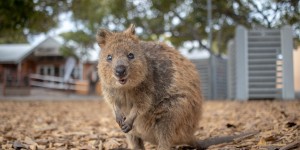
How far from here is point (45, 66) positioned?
95.1ft

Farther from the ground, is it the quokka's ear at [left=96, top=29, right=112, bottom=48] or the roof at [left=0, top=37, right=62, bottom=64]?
the roof at [left=0, top=37, right=62, bottom=64]

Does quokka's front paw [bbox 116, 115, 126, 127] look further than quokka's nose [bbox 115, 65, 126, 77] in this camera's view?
Yes

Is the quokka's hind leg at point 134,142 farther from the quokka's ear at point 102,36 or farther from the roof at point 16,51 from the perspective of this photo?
the roof at point 16,51

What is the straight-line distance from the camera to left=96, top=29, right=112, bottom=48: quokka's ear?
13.4 feet

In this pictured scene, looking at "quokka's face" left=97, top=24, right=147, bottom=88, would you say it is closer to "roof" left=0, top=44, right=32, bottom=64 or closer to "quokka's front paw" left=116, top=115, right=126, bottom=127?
"quokka's front paw" left=116, top=115, right=126, bottom=127

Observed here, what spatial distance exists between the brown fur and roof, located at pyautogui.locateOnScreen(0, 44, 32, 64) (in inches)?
911

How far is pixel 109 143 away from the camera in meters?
4.77

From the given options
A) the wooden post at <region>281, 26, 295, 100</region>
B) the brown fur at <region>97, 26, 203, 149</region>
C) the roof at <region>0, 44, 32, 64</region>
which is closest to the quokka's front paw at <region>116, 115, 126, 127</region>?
the brown fur at <region>97, 26, 203, 149</region>

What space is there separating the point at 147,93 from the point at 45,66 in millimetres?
26477

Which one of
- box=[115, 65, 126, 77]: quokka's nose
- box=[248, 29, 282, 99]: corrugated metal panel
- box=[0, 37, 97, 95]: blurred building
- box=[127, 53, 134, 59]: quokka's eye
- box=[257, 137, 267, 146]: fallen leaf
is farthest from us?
box=[0, 37, 97, 95]: blurred building

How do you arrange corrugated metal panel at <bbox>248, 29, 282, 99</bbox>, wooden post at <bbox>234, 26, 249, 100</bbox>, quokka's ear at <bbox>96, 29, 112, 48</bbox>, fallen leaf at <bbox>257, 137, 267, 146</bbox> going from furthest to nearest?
wooden post at <bbox>234, 26, 249, 100</bbox> < corrugated metal panel at <bbox>248, 29, 282, 99</bbox> < quokka's ear at <bbox>96, 29, 112, 48</bbox> < fallen leaf at <bbox>257, 137, 267, 146</bbox>

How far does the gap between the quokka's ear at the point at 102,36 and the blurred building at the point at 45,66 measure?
70.0 feet

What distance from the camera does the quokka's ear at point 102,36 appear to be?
161 inches

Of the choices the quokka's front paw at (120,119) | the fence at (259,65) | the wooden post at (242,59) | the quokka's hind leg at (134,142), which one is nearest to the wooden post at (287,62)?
the fence at (259,65)
